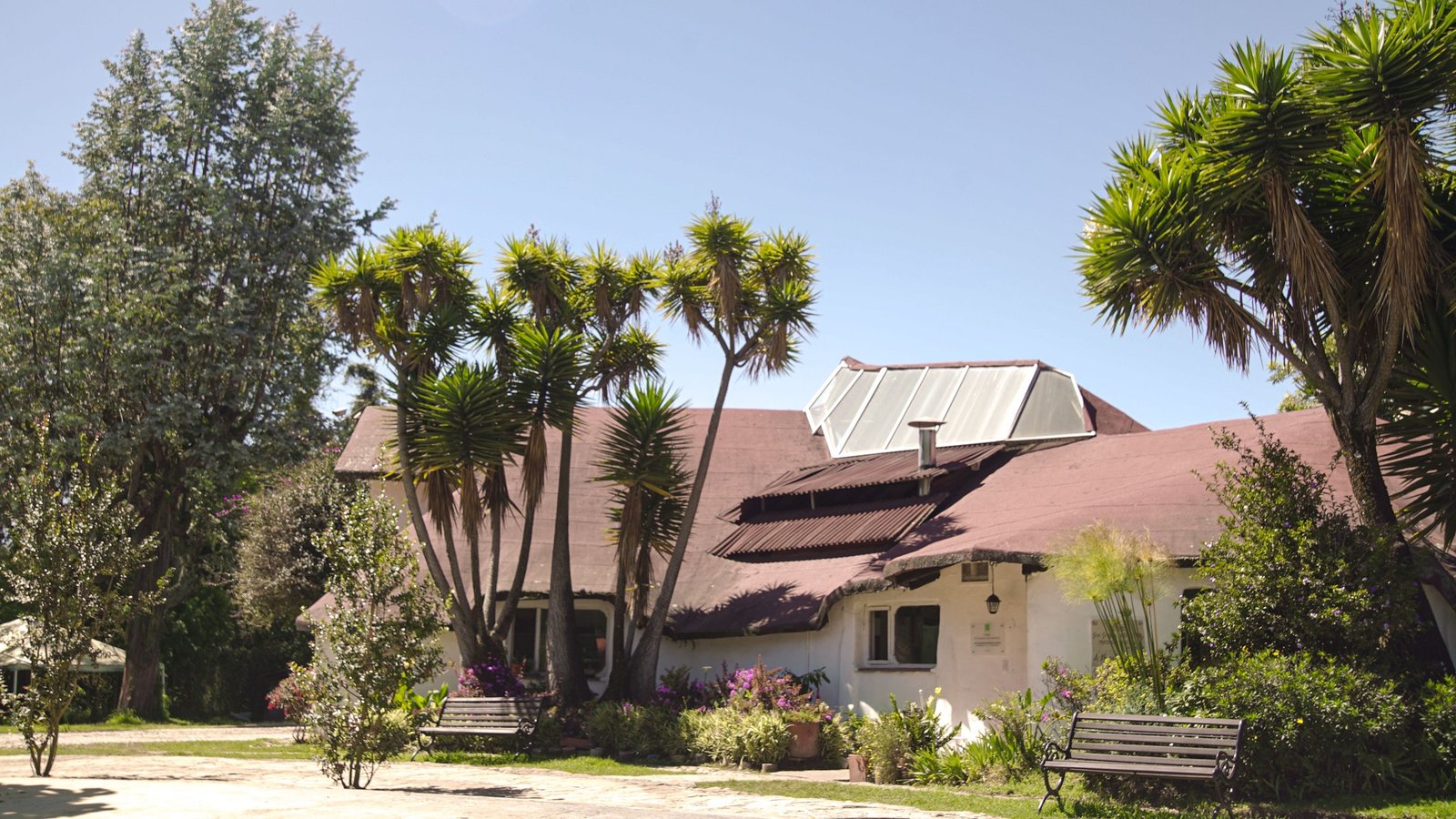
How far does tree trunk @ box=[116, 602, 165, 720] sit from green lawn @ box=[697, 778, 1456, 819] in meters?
21.1

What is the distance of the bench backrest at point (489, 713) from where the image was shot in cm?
1892

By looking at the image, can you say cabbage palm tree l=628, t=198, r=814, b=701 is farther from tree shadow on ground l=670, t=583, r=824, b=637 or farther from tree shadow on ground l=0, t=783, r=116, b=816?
tree shadow on ground l=0, t=783, r=116, b=816

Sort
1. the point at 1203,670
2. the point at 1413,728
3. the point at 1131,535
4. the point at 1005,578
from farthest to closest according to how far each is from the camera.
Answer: the point at 1005,578, the point at 1131,535, the point at 1203,670, the point at 1413,728

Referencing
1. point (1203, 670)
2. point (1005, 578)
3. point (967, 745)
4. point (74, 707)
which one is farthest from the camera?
point (74, 707)

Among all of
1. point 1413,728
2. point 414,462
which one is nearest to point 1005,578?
point 1413,728

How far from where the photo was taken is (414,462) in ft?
66.7

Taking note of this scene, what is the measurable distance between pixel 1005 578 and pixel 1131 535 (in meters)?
3.90

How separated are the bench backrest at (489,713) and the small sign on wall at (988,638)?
686 cm

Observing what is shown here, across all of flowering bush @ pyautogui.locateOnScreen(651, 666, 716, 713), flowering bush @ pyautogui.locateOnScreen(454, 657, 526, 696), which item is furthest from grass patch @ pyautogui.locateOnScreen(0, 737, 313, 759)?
flowering bush @ pyautogui.locateOnScreen(651, 666, 716, 713)

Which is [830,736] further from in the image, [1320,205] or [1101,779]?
[1320,205]

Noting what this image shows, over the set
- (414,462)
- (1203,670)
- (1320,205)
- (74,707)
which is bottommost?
(74,707)

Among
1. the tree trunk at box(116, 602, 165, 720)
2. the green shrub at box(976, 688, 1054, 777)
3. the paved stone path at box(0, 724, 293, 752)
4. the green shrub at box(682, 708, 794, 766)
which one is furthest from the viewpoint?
the tree trunk at box(116, 602, 165, 720)

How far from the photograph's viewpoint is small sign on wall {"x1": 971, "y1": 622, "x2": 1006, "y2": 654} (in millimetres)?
17281

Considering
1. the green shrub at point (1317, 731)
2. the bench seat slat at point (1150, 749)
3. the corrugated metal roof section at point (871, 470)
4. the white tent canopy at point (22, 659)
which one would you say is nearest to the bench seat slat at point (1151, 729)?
the bench seat slat at point (1150, 749)
